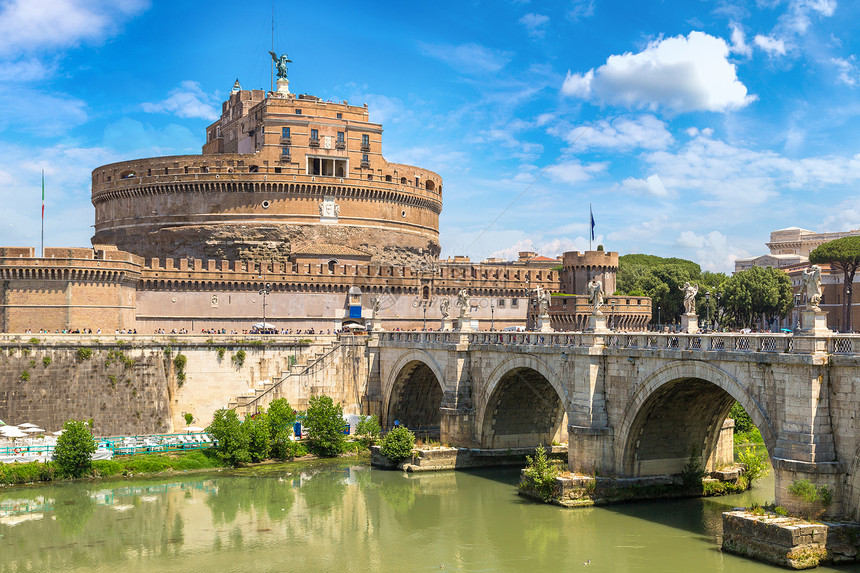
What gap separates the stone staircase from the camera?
4600 centimetres

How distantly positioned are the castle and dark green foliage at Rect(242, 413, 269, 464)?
53.7 ft

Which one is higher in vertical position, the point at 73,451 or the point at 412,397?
the point at 412,397

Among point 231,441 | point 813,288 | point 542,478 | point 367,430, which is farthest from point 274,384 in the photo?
point 813,288

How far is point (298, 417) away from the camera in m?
45.1

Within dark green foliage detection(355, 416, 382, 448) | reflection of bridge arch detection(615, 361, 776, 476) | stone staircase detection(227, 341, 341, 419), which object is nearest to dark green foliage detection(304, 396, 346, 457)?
dark green foliage detection(355, 416, 382, 448)

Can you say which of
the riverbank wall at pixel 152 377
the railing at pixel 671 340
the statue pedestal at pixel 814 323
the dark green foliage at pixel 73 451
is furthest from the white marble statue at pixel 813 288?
the riverbank wall at pixel 152 377

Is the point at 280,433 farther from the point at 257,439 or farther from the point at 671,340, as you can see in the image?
the point at 671,340

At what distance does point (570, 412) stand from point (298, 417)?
58.3ft

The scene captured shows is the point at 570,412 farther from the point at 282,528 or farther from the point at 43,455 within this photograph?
the point at 43,455

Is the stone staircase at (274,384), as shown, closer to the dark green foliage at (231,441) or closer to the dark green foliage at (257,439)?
the dark green foliage at (257,439)

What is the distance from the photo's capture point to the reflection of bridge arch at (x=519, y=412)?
38594mm

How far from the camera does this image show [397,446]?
3950 cm

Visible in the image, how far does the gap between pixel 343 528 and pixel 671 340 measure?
13117 mm

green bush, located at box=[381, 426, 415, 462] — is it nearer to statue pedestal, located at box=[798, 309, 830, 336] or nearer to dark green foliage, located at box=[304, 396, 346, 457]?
dark green foliage, located at box=[304, 396, 346, 457]
